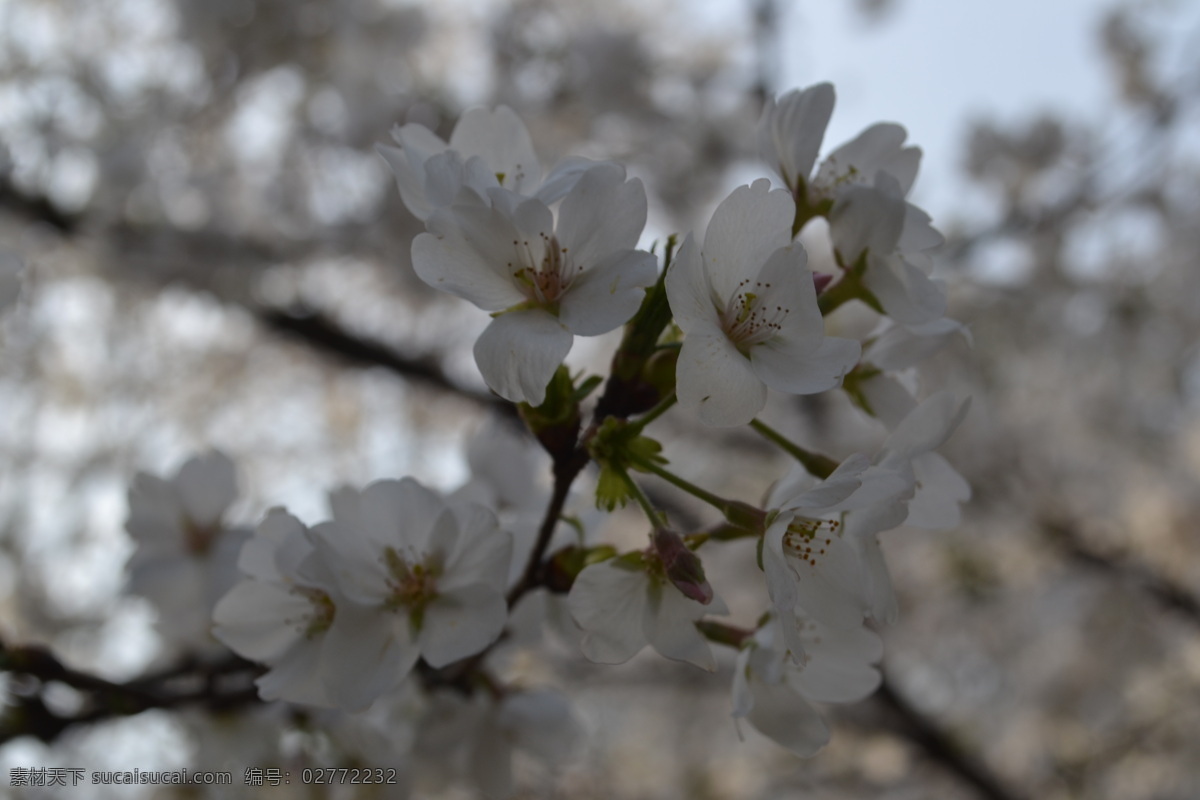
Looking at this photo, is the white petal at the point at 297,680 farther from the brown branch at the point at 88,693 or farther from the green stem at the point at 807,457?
the green stem at the point at 807,457

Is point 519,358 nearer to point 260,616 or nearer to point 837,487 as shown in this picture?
A: point 837,487

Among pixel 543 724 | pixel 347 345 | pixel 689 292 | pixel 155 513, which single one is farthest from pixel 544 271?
pixel 347 345

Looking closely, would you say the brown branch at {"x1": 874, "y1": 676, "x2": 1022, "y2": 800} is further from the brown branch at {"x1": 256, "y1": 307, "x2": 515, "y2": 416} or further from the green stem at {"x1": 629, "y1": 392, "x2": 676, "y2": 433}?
the green stem at {"x1": 629, "y1": 392, "x2": 676, "y2": 433}

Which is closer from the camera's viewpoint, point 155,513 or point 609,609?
point 609,609

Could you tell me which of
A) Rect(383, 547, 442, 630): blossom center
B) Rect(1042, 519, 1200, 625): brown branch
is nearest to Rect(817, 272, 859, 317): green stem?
Rect(383, 547, 442, 630): blossom center

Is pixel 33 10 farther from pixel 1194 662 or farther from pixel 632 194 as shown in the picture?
pixel 1194 662

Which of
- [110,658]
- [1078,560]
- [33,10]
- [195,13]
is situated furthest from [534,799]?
[33,10]

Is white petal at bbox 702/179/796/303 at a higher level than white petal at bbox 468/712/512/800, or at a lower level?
higher
